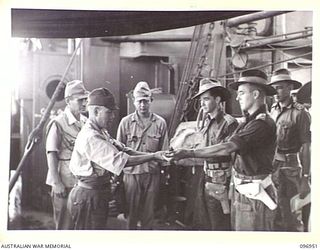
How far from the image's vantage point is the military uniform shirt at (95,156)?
108 cm

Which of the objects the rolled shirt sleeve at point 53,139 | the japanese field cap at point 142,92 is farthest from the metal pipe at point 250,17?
the rolled shirt sleeve at point 53,139

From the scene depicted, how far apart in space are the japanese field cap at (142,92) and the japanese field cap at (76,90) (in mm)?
108

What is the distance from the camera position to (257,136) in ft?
3.52

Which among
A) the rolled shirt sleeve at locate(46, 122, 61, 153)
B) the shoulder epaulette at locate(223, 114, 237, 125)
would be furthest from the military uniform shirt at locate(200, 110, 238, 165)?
the rolled shirt sleeve at locate(46, 122, 61, 153)

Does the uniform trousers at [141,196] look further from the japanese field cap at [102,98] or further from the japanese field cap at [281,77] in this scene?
the japanese field cap at [281,77]

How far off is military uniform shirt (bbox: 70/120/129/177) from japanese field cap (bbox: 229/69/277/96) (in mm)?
294

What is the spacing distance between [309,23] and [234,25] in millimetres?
164

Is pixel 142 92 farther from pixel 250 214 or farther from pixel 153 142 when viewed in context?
pixel 250 214

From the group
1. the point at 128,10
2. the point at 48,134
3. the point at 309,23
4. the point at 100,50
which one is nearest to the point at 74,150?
the point at 48,134

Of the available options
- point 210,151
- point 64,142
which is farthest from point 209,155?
point 64,142

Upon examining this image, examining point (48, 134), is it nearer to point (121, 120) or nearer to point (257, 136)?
point (121, 120)

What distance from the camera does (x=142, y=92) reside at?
1.08 meters

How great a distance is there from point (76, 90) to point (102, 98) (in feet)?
0.19
